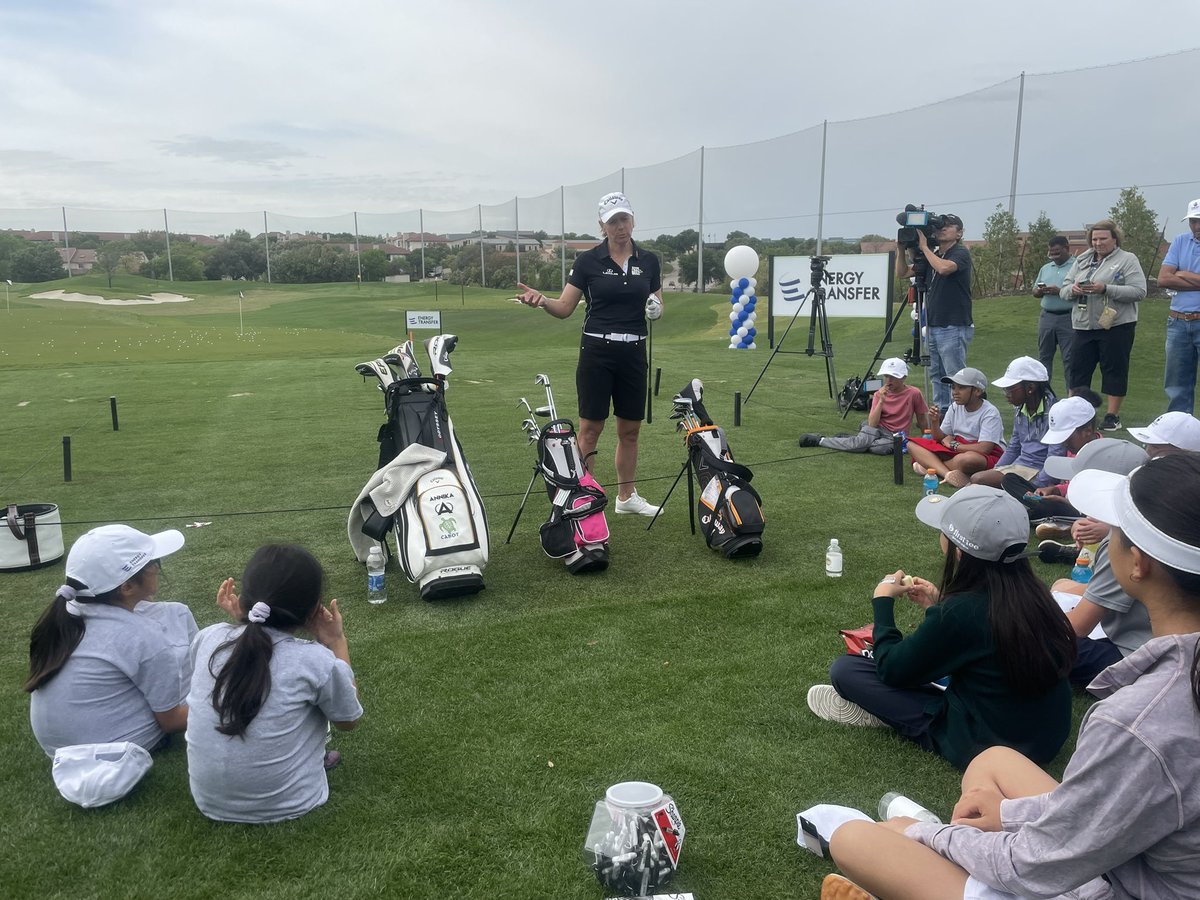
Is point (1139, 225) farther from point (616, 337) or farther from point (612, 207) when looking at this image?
point (616, 337)

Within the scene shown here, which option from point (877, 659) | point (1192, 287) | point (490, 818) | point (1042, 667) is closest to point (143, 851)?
point (490, 818)

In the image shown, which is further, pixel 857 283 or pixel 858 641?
pixel 857 283

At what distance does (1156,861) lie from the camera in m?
1.63

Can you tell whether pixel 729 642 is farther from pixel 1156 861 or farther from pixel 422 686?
pixel 1156 861

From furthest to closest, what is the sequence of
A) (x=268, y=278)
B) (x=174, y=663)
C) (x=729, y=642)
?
1. (x=268, y=278)
2. (x=729, y=642)
3. (x=174, y=663)

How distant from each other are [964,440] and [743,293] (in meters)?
11.7

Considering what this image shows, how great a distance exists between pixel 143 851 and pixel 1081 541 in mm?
3553

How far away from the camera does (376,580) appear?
4613mm

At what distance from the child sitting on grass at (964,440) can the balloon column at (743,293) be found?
11.0 meters

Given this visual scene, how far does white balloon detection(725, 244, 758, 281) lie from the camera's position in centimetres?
1758

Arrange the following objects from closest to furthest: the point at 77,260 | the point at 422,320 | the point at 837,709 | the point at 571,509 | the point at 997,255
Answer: the point at 837,709
the point at 571,509
the point at 422,320
the point at 997,255
the point at 77,260

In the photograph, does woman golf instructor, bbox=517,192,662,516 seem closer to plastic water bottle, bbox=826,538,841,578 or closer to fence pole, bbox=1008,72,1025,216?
plastic water bottle, bbox=826,538,841,578

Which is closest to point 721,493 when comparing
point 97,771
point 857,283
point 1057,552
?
point 1057,552

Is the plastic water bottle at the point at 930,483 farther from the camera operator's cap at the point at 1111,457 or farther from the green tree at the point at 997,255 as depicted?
the green tree at the point at 997,255
